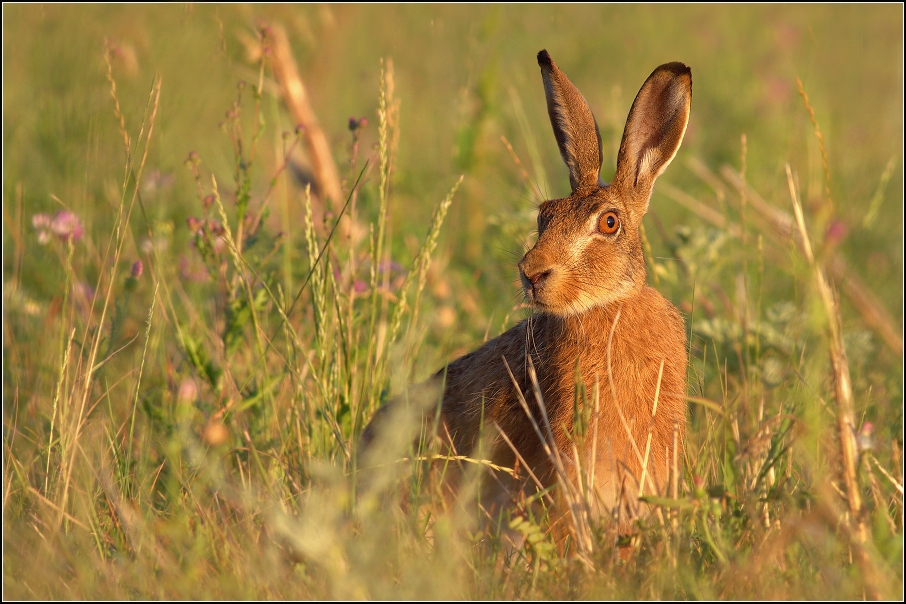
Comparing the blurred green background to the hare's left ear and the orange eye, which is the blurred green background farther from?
the orange eye

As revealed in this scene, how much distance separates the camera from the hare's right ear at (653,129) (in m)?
3.44

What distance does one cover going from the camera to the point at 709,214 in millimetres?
4715

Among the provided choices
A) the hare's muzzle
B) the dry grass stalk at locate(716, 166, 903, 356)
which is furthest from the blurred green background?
the hare's muzzle

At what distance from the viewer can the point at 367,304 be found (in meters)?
4.10

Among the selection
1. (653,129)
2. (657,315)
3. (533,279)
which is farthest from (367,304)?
(653,129)

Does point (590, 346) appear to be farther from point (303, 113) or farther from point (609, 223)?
point (303, 113)

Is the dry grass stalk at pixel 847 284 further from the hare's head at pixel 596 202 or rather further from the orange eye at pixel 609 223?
the orange eye at pixel 609 223

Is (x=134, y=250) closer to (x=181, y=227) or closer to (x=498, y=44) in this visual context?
(x=181, y=227)

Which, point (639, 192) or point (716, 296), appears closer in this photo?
point (639, 192)

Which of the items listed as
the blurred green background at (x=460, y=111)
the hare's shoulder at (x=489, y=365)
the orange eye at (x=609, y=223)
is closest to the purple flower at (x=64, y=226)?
the blurred green background at (x=460, y=111)

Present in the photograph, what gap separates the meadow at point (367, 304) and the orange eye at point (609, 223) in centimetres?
35

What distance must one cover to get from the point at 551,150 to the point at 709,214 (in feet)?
7.77

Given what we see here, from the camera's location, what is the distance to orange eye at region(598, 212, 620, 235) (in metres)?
3.42

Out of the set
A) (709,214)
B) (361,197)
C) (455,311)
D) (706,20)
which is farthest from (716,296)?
(706,20)
